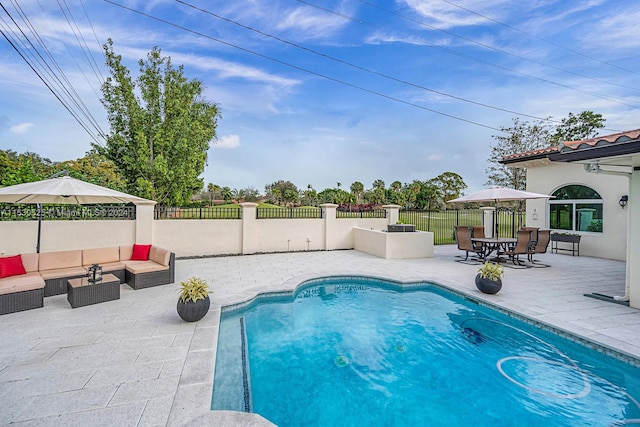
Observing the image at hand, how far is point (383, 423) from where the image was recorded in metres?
2.82

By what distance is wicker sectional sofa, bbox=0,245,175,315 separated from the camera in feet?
16.0

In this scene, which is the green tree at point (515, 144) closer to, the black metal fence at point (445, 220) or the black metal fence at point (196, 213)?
the black metal fence at point (445, 220)

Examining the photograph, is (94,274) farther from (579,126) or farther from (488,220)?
(579,126)

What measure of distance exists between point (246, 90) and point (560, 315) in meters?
13.9

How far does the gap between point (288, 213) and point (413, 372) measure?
27.5ft

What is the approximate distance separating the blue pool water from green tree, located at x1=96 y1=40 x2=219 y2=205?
10865 millimetres

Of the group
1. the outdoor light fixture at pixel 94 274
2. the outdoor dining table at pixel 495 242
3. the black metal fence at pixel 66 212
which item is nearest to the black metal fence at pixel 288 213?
the black metal fence at pixel 66 212

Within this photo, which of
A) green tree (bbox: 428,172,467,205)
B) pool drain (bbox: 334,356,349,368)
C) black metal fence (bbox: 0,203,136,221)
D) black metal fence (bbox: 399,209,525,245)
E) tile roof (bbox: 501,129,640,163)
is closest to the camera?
pool drain (bbox: 334,356,349,368)

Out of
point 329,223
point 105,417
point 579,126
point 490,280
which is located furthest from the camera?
point 579,126

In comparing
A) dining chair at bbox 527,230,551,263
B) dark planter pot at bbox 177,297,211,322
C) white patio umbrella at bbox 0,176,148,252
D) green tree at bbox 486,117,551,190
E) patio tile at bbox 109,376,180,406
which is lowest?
patio tile at bbox 109,376,180,406

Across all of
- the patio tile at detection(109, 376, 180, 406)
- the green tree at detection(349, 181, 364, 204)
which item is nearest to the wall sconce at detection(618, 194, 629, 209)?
the patio tile at detection(109, 376, 180, 406)

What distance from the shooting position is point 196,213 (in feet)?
33.8

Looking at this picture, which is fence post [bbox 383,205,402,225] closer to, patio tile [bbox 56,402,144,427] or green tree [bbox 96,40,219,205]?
green tree [bbox 96,40,219,205]

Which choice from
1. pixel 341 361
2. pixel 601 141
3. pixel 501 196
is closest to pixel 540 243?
pixel 501 196
